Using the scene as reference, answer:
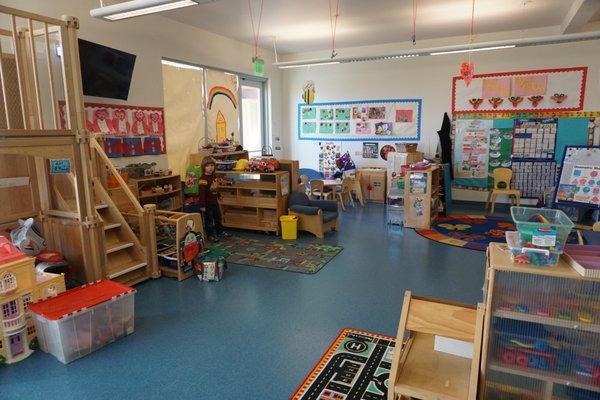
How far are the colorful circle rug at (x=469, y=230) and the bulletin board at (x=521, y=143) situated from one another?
1.28m

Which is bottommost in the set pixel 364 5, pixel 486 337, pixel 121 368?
pixel 121 368

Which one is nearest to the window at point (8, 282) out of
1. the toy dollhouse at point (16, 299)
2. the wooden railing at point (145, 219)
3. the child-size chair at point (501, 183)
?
the toy dollhouse at point (16, 299)

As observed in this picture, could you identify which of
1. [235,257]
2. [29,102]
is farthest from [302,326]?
[29,102]

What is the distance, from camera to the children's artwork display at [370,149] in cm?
934

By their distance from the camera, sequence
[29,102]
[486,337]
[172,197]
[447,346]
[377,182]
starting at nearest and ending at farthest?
[486,337] → [447,346] → [29,102] → [172,197] → [377,182]

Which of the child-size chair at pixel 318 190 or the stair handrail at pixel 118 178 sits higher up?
the stair handrail at pixel 118 178

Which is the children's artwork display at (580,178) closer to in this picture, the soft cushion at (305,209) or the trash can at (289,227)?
the soft cushion at (305,209)

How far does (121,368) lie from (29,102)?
9.32ft

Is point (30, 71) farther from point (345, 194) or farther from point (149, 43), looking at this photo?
point (345, 194)

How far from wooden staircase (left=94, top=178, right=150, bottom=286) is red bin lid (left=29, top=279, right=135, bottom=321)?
2.79 ft

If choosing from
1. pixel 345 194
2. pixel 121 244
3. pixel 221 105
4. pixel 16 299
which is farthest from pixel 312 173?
pixel 16 299

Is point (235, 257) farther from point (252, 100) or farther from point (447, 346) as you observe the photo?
point (252, 100)

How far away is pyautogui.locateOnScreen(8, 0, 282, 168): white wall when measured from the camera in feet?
16.5

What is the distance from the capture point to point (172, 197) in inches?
252
